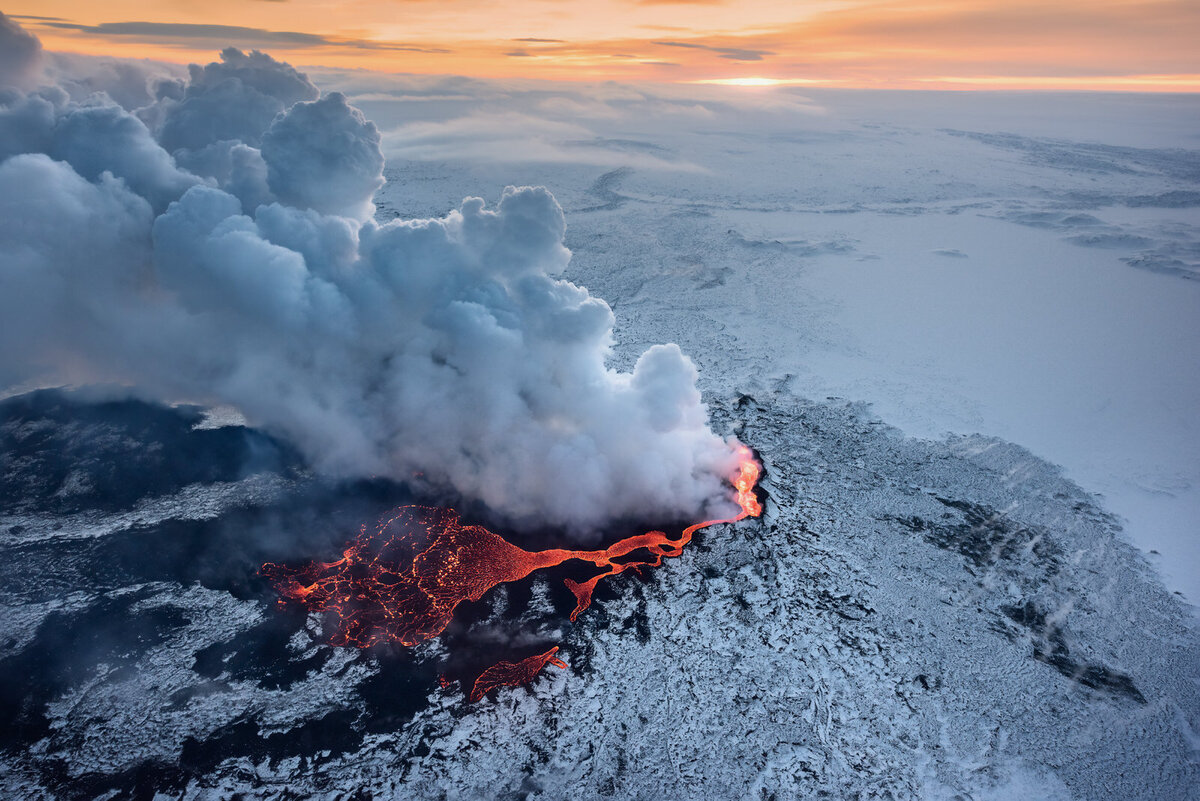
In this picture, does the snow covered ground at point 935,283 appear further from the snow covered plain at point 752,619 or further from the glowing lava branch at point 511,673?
the glowing lava branch at point 511,673

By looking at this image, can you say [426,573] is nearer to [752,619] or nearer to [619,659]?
[619,659]

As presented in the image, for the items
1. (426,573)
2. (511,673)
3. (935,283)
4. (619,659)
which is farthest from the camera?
(935,283)

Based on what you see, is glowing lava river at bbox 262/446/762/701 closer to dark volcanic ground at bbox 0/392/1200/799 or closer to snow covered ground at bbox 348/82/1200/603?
dark volcanic ground at bbox 0/392/1200/799

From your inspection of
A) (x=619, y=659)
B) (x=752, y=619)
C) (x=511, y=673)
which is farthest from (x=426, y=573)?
(x=752, y=619)

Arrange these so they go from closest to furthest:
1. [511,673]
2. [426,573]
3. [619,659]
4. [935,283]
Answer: [511,673] → [619,659] → [426,573] → [935,283]

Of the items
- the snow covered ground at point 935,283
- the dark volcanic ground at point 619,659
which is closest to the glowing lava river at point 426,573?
the dark volcanic ground at point 619,659

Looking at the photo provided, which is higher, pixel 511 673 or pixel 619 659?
pixel 619 659
